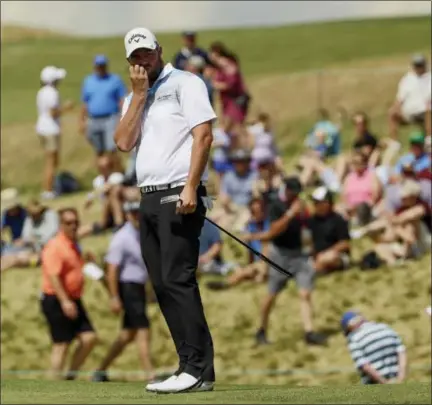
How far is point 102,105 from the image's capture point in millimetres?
21047

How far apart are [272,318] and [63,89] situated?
1544cm

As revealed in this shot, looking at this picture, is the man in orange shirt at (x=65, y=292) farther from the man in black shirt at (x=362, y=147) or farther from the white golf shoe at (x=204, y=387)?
the white golf shoe at (x=204, y=387)

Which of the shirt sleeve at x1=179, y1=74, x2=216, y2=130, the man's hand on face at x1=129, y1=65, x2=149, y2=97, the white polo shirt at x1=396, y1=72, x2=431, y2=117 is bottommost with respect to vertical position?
the shirt sleeve at x1=179, y1=74, x2=216, y2=130

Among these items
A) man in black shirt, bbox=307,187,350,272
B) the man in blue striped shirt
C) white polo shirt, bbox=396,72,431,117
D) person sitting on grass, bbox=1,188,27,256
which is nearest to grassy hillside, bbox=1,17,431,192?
person sitting on grass, bbox=1,188,27,256

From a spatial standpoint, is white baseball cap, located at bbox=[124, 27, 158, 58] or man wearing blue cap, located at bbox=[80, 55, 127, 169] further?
man wearing blue cap, located at bbox=[80, 55, 127, 169]

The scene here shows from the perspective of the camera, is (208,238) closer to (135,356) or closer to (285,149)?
(135,356)

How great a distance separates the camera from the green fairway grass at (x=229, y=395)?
7297mm

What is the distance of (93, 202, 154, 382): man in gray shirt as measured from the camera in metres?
15.7

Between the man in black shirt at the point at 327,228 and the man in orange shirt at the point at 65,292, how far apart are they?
3708 millimetres

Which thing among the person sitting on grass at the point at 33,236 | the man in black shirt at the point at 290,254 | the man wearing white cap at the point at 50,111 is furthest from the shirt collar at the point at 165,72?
the man wearing white cap at the point at 50,111

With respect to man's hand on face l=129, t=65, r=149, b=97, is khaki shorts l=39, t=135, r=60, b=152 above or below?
above

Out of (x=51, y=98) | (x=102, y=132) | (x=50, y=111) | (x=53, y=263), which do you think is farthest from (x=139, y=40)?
(x=50, y=111)

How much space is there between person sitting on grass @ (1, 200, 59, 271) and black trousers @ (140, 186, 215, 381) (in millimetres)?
10716

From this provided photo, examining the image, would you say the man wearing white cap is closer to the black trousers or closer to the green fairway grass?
the green fairway grass
